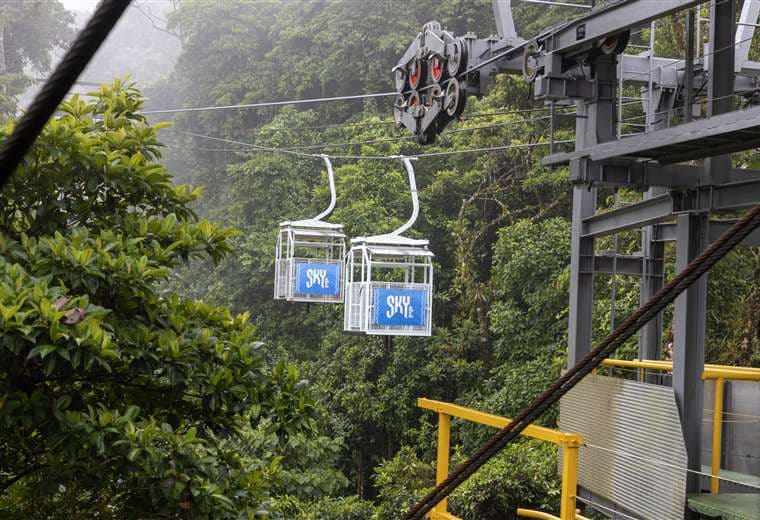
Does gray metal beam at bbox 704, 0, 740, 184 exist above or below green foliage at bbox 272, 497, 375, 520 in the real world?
above

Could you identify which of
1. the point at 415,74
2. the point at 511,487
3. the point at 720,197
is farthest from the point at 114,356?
the point at 511,487

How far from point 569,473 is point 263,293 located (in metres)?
22.4

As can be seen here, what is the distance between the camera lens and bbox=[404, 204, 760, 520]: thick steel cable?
1.78 metres

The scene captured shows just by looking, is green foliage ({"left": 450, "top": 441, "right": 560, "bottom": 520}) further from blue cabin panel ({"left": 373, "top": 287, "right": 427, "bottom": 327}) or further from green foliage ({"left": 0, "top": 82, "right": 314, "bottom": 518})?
green foliage ({"left": 0, "top": 82, "right": 314, "bottom": 518})

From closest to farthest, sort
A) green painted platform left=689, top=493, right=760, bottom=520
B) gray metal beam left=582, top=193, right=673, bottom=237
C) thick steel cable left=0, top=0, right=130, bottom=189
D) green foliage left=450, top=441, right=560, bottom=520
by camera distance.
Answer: thick steel cable left=0, top=0, right=130, bottom=189, green painted platform left=689, top=493, right=760, bottom=520, gray metal beam left=582, top=193, right=673, bottom=237, green foliage left=450, top=441, right=560, bottom=520

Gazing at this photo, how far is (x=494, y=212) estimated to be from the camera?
23.2 metres

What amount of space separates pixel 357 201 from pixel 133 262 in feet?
63.6

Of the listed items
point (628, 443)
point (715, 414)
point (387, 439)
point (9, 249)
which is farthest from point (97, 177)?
point (387, 439)

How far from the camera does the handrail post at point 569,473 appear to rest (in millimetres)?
4707

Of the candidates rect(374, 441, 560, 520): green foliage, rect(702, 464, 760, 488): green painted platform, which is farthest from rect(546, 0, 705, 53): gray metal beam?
rect(374, 441, 560, 520): green foliage

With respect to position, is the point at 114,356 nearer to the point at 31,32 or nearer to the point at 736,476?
the point at 736,476

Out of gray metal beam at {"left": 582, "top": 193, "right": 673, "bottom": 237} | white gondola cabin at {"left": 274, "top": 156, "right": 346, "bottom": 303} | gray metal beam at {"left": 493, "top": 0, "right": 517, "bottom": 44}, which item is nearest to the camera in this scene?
gray metal beam at {"left": 582, "top": 193, "right": 673, "bottom": 237}

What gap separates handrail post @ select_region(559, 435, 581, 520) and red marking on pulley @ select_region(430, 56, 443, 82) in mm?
4804

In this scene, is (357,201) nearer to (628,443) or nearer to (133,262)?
(628,443)
